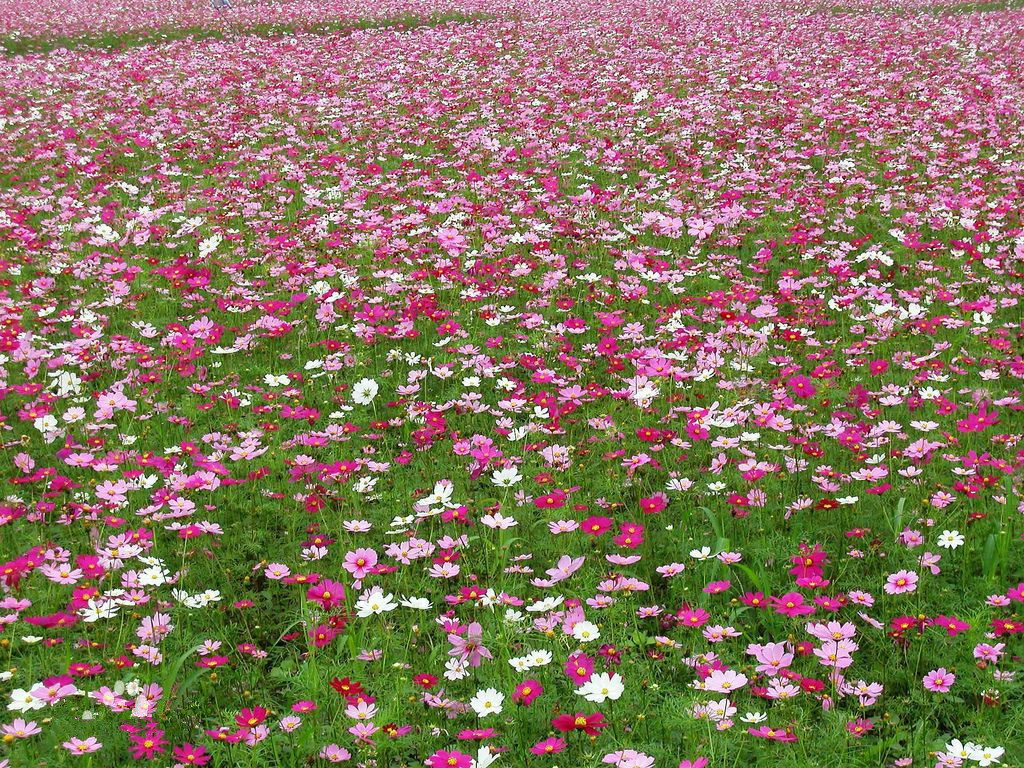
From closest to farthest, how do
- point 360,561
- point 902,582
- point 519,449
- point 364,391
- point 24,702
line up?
point 24,702 → point 902,582 → point 360,561 → point 519,449 → point 364,391

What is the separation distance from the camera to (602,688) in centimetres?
246

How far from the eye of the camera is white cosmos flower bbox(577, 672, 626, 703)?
241 centimetres

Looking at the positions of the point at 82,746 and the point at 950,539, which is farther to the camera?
the point at 950,539

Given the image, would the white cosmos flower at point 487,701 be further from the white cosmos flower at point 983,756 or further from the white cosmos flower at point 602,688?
the white cosmos flower at point 983,756

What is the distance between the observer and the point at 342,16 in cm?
2362

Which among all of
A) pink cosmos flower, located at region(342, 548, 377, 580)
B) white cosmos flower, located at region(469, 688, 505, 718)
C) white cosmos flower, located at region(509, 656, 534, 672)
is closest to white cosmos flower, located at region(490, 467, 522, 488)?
pink cosmos flower, located at region(342, 548, 377, 580)

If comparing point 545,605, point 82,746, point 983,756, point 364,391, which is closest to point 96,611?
point 82,746

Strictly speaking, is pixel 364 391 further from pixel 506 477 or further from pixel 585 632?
pixel 585 632

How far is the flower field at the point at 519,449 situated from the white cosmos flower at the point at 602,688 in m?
0.01

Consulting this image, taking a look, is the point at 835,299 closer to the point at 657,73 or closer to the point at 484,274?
the point at 484,274

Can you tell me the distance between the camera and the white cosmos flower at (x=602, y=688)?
2.41 meters

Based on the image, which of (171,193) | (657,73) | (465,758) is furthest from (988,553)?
(657,73)

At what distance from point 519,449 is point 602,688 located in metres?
1.98

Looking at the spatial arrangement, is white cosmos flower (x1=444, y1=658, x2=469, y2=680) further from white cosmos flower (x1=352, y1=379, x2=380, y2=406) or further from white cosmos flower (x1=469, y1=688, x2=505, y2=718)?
white cosmos flower (x1=352, y1=379, x2=380, y2=406)
